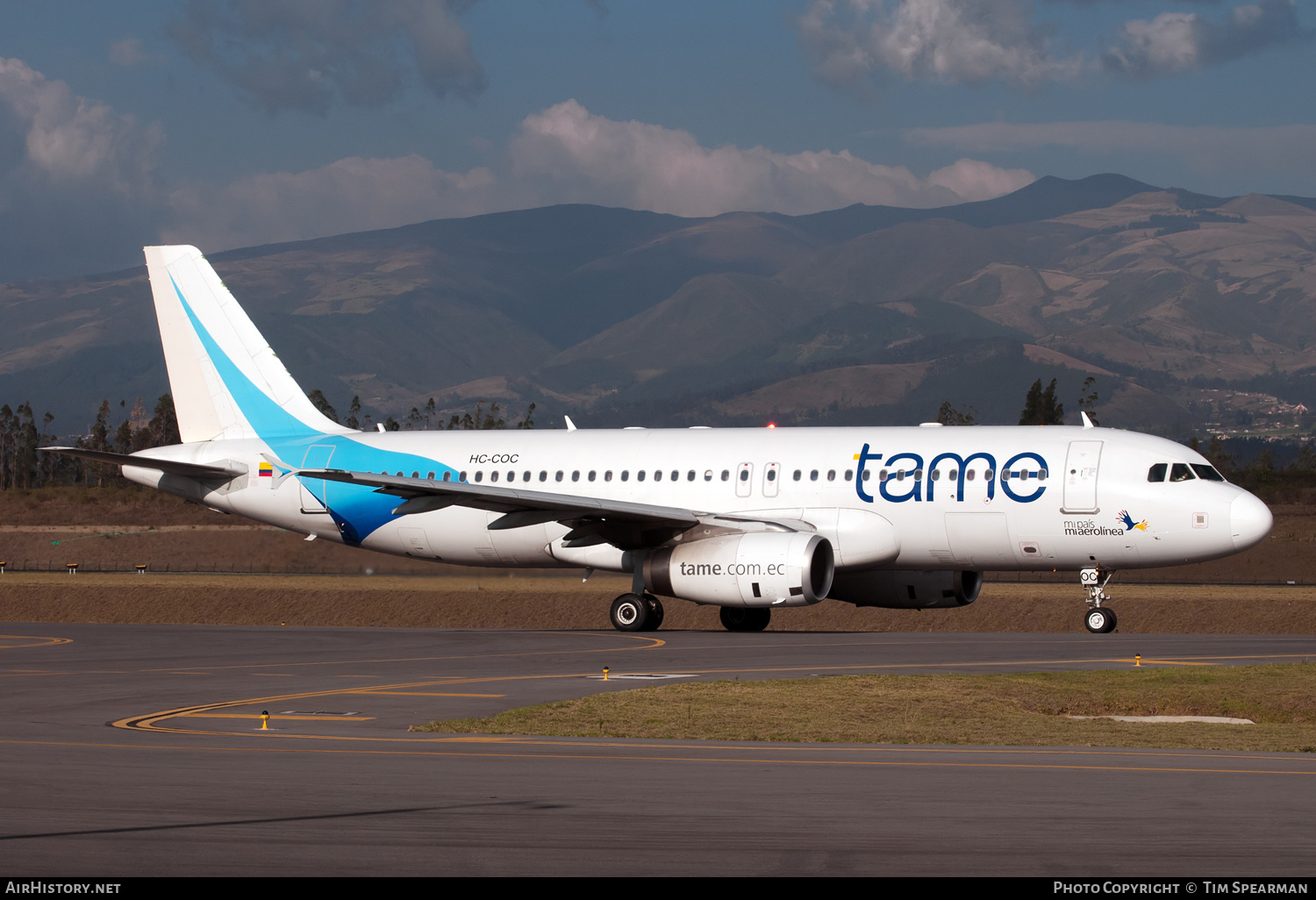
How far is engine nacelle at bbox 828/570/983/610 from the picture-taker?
3641cm

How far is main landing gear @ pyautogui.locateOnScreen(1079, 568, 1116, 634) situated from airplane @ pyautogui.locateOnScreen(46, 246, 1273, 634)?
7 cm

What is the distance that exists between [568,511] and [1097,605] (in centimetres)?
1152

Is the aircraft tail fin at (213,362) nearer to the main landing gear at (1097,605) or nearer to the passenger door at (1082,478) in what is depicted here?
the passenger door at (1082,478)

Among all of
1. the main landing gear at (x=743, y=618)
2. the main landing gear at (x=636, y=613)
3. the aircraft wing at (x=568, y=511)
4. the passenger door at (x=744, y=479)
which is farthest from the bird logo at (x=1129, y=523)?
the main landing gear at (x=636, y=613)

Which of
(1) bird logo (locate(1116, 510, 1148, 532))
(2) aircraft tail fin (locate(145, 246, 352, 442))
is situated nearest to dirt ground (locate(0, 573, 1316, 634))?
(2) aircraft tail fin (locate(145, 246, 352, 442))

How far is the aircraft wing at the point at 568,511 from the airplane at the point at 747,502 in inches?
2.4

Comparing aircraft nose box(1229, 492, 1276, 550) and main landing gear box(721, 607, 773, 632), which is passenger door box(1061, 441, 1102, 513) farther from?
main landing gear box(721, 607, 773, 632)

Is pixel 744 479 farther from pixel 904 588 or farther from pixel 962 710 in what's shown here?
pixel 962 710

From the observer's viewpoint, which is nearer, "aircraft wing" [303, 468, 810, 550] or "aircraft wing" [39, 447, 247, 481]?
"aircraft wing" [303, 468, 810, 550]

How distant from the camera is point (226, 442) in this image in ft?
138

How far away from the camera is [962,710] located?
63.0 ft

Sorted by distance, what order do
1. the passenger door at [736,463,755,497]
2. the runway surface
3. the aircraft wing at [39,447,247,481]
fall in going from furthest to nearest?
the aircraft wing at [39,447,247,481]
the passenger door at [736,463,755,497]
the runway surface
